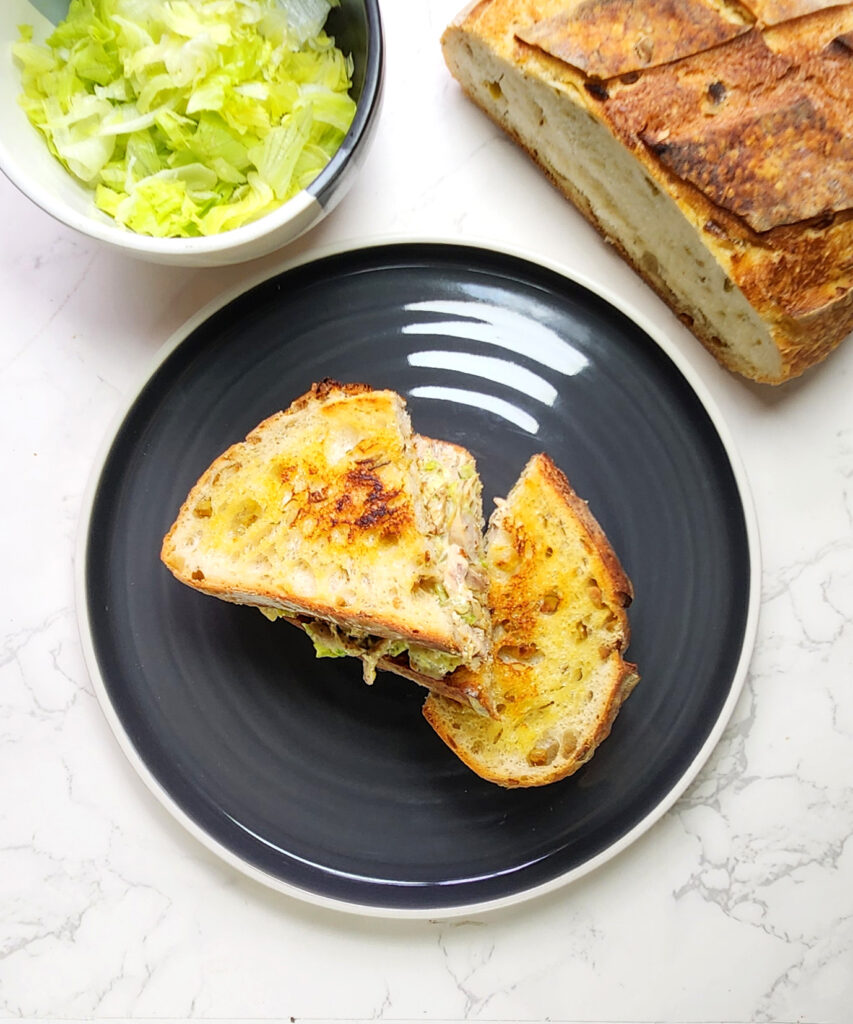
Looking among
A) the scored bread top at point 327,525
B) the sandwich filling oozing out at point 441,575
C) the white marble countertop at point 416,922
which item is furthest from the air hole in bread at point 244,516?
the white marble countertop at point 416,922

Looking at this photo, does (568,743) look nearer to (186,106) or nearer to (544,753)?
(544,753)

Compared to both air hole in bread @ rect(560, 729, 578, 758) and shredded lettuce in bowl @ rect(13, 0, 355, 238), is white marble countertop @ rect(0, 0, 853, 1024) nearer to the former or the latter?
shredded lettuce in bowl @ rect(13, 0, 355, 238)

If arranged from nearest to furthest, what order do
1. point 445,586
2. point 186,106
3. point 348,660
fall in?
point 445,586 → point 186,106 → point 348,660

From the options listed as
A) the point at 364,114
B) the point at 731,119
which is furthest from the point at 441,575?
the point at 731,119

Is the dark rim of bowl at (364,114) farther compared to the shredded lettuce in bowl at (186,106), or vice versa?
the shredded lettuce in bowl at (186,106)

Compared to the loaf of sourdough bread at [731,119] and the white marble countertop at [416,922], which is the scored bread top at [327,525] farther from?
the loaf of sourdough bread at [731,119]

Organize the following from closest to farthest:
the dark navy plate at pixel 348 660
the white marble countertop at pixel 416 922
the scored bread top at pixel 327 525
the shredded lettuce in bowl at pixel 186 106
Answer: the scored bread top at pixel 327 525
the shredded lettuce in bowl at pixel 186 106
the dark navy plate at pixel 348 660
the white marble countertop at pixel 416 922

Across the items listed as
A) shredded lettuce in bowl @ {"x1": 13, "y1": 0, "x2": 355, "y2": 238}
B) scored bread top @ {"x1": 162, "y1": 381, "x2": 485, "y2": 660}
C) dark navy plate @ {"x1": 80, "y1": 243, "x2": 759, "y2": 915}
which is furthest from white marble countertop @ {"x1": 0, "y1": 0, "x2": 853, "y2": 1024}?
scored bread top @ {"x1": 162, "y1": 381, "x2": 485, "y2": 660}

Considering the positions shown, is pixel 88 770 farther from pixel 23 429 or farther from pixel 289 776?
pixel 23 429
